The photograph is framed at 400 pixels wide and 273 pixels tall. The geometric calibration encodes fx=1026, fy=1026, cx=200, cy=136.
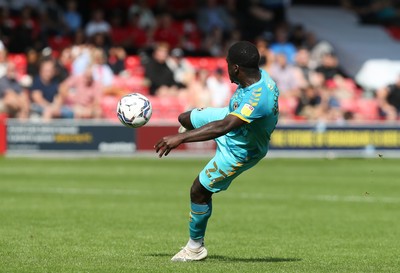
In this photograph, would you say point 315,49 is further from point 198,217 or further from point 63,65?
point 198,217

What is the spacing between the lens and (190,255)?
32.9 ft

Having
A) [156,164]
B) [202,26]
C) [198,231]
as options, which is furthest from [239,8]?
[198,231]

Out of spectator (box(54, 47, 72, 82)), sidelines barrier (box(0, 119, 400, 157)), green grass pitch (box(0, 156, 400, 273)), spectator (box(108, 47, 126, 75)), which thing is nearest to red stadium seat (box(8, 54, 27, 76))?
spectator (box(54, 47, 72, 82))

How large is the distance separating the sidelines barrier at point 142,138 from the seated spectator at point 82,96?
77 cm

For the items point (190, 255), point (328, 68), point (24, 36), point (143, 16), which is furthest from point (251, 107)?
point (328, 68)

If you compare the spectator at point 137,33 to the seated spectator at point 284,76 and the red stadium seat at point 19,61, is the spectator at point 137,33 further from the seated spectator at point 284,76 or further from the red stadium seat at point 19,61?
the seated spectator at point 284,76

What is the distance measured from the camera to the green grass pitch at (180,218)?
1000cm

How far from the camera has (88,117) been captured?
26969mm

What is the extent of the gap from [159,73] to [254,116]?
20268 mm

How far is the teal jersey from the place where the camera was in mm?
9477

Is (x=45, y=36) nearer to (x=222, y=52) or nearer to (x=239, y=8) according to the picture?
(x=222, y=52)

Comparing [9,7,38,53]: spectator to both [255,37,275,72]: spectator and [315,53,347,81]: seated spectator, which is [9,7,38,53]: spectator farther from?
[315,53,347,81]: seated spectator

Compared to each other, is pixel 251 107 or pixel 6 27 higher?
pixel 251 107

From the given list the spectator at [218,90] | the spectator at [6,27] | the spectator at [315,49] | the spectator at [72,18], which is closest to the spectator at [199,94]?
the spectator at [218,90]
